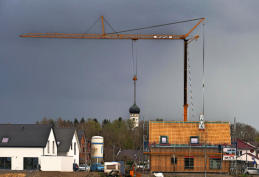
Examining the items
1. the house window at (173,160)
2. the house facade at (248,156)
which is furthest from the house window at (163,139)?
the house facade at (248,156)

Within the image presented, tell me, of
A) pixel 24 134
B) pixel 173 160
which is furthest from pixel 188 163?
pixel 24 134

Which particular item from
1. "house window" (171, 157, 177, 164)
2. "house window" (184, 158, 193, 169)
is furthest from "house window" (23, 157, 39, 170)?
"house window" (184, 158, 193, 169)

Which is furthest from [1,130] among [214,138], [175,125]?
[214,138]

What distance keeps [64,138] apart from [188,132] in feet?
89.2

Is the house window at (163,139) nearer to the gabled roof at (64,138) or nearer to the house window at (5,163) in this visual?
the gabled roof at (64,138)

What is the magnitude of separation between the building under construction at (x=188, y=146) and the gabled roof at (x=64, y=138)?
21837mm

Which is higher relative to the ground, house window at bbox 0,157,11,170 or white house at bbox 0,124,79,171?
white house at bbox 0,124,79,171

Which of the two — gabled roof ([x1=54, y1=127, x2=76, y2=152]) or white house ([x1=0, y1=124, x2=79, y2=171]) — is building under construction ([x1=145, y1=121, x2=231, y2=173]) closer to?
white house ([x1=0, y1=124, x2=79, y2=171])

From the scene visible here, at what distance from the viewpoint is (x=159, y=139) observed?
7200 centimetres

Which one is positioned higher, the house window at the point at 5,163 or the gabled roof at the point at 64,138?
the gabled roof at the point at 64,138

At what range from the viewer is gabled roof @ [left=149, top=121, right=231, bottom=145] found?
71.7 m

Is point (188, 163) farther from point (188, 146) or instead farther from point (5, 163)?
point (5, 163)

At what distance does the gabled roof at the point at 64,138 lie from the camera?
8862cm

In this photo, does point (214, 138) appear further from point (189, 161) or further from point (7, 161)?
point (7, 161)
